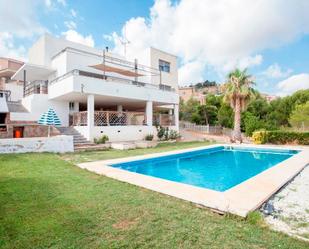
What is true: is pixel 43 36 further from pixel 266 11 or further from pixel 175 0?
pixel 266 11

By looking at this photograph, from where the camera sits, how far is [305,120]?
32.3 metres

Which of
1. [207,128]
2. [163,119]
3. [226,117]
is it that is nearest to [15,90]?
[163,119]

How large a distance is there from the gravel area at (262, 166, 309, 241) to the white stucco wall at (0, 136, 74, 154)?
40.0 feet

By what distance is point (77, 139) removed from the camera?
17.3m

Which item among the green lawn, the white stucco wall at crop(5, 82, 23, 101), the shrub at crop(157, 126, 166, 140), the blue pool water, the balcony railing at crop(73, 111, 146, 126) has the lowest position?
the blue pool water

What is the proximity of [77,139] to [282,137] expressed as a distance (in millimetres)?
19150

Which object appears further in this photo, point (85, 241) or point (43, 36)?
point (43, 36)

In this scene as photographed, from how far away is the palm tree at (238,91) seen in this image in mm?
24731

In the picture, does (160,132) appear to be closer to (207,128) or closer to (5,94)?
(207,128)

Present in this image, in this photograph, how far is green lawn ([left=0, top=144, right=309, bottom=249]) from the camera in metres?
3.48

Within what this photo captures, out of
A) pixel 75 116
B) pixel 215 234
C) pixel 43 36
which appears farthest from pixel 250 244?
pixel 43 36

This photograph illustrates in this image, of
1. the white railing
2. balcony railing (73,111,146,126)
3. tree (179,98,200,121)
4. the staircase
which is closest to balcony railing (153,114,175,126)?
balcony railing (73,111,146,126)

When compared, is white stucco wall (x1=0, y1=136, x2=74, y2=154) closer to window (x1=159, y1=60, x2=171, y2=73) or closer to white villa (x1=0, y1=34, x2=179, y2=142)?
white villa (x1=0, y1=34, x2=179, y2=142)

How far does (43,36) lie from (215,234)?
25.0 meters
